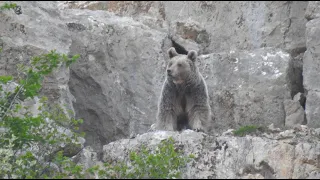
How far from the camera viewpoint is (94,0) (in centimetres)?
2117

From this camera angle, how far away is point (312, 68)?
16375 millimetres

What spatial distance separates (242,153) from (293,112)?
4340mm

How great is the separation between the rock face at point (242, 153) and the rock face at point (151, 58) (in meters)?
3.09

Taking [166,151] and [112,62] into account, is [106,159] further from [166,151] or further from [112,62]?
[112,62]

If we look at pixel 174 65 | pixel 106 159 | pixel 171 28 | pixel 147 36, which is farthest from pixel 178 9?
pixel 106 159

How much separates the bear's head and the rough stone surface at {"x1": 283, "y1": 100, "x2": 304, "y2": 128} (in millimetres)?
3180

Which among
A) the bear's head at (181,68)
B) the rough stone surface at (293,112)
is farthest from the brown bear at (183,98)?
the rough stone surface at (293,112)

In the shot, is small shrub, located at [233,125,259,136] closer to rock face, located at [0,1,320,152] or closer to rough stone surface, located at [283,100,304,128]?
rock face, located at [0,1,320,152]

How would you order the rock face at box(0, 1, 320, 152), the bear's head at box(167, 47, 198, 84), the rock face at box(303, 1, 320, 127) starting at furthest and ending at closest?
the rock face at box(0, 1, 320, 152) < the rock face at box(303, 1, 320, 127) < the bear's head at box(167, 47, 198, 84)

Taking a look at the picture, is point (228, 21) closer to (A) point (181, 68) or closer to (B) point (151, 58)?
(B) point (151, 58)

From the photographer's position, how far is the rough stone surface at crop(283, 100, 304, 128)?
1628 centimetres

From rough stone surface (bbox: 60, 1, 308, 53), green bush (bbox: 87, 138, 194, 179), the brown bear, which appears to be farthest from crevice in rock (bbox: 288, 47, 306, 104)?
green bush (bbox: 87, 138, 194, 179)

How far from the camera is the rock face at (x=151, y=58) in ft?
54.6

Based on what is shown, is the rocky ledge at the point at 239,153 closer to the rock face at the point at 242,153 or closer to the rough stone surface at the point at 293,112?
the rock face at the point at 242,153
